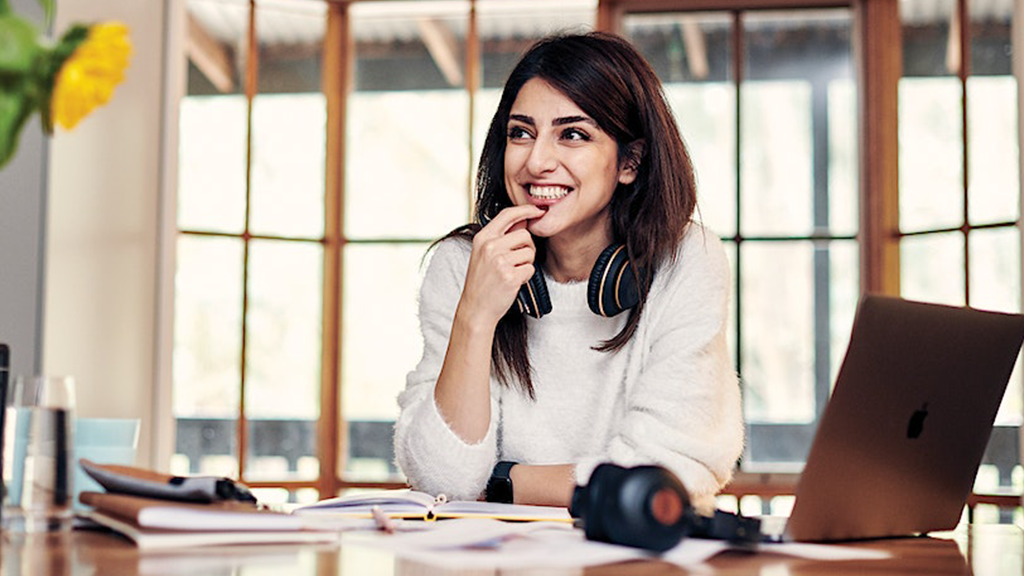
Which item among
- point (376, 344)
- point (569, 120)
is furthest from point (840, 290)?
point (569, 120)

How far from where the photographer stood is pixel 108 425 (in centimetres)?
138

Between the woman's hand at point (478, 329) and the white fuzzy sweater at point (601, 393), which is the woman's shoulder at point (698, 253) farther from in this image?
the woman's hand at point (478, 329)

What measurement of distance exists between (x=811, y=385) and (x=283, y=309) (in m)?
1.75

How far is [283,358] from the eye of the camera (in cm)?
416

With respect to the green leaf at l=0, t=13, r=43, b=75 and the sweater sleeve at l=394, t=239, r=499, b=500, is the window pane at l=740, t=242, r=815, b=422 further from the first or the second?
the green leaf at l=0, t=13, r=43, b=75

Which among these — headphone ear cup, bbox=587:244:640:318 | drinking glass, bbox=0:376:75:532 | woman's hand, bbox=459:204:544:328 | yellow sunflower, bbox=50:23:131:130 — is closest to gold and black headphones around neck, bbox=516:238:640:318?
headphone ear cup, bbox=587:244:640:318

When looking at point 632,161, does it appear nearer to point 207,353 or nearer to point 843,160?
point 843,160

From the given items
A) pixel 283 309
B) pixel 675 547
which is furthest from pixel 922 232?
pixel 675 547

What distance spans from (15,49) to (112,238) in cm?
284

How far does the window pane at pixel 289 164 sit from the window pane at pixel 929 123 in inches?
75.6

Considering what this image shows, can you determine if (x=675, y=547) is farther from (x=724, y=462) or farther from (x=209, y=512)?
(x=724, y=462)

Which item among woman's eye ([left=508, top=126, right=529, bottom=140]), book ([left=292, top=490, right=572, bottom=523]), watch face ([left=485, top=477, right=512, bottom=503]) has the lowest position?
watch face ([left=485, top=477, right=512, bottom=503])

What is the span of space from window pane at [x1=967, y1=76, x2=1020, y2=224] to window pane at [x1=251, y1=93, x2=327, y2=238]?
2.10 m

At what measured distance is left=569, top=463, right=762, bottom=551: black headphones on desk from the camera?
105cm
